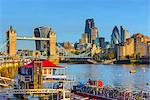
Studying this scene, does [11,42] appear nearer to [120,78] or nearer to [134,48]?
[134,48]

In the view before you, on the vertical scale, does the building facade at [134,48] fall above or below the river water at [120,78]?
above

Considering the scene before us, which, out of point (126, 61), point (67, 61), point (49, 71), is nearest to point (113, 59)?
point (126, 61)

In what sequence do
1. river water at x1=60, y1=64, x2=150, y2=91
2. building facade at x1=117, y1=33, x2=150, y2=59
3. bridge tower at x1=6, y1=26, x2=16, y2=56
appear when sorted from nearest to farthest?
river water at x1=60, y1=64, x2=150, y2=91 < bridge tower at x1=6, y1=26, x2=16, y2=56 < building facade at x1=117, y1=33, x2=150, y2=59

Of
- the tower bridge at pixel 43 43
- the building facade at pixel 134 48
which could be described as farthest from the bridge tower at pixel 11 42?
the building facade at pixel 134 48

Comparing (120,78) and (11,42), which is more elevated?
(11,42)

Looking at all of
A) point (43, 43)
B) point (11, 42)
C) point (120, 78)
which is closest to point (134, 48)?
Answer: point (43, 43)

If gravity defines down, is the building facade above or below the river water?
above

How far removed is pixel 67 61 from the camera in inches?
1287

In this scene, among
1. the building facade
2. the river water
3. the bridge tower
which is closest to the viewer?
the river water

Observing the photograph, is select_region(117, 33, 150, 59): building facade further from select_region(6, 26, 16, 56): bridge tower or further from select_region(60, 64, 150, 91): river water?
select_region(60, 64, 150, 91): river water

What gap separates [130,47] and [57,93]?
30.9 metres

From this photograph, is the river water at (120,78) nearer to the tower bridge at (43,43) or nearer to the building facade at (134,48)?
the tower bridge at (43,43)

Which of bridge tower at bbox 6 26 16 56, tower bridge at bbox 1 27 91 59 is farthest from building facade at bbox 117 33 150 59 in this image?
bridge tower at bbox 6 26 16 56

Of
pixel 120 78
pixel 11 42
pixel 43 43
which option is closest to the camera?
pixel 120 78
